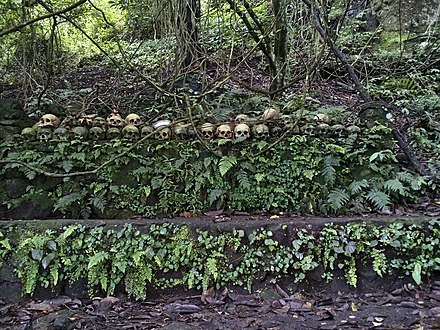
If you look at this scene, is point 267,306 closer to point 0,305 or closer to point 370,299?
point 370,299

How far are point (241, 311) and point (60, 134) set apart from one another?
2.81m

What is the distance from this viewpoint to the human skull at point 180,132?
178 inches

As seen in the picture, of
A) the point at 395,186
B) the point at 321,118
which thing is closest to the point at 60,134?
the point at 321,118

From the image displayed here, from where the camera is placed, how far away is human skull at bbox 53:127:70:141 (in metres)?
4.48

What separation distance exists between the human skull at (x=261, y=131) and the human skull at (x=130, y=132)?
4.46 feet

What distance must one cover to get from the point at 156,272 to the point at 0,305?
140 cm

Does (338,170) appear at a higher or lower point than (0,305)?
higher

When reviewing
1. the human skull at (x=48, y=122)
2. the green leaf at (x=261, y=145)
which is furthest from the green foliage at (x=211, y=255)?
the human skull at (x=48, y=122)

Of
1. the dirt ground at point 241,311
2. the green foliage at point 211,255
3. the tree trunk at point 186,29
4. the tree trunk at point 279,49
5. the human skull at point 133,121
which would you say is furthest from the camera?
the tree trunk at point 279,49

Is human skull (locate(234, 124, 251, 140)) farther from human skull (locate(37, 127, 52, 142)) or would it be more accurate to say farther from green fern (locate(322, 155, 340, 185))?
human skull (locate(37, 127, 52, 142))

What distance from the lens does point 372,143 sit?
4426 millimetres

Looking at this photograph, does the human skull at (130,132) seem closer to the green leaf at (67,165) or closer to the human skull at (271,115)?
the green leaf at (67,165)

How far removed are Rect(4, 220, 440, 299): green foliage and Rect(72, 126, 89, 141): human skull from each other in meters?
1.20

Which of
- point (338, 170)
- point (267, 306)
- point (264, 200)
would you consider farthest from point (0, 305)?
point (338, 170)
